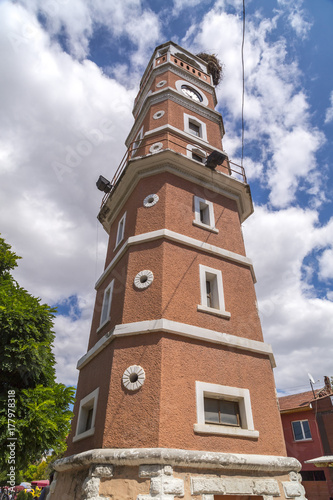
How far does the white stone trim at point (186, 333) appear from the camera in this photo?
9.27 meters

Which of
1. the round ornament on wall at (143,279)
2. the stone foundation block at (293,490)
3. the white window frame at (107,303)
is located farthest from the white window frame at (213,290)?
the stone foundation block at (293,490)

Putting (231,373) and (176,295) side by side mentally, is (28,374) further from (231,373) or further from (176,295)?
(231,373)

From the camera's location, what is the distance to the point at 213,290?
37.4 feet

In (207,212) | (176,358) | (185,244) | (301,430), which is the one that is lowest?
(176,358)

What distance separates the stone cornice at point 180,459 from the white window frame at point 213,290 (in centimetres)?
391

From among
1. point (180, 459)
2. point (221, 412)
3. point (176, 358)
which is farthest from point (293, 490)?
point (176, 358)

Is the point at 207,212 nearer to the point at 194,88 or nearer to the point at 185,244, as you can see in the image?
the point at 185,244

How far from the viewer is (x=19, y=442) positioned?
306 inches

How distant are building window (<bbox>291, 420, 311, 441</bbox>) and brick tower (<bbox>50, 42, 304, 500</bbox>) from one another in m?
16.3

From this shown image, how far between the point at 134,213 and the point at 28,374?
22.4 ft

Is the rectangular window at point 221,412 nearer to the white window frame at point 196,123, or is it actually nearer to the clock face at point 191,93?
Answer: the white window frame at point 196,123

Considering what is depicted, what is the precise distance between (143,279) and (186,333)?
7.69ft

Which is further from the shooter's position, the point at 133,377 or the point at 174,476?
the point at 133,377

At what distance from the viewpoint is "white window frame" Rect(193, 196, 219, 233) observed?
12648mm
